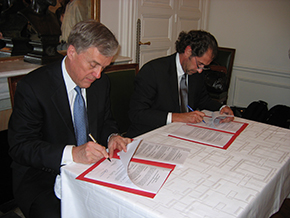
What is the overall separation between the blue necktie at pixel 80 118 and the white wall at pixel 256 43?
139 inches

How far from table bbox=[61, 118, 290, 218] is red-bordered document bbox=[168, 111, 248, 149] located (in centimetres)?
5

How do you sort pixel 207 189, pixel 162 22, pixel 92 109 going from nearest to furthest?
pixel 207 189, pixel 92 109, pixel 162 22

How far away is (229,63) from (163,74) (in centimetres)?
233

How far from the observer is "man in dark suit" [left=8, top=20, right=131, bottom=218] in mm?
1190

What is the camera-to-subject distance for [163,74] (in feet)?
6.43

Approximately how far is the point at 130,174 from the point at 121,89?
1076 mm

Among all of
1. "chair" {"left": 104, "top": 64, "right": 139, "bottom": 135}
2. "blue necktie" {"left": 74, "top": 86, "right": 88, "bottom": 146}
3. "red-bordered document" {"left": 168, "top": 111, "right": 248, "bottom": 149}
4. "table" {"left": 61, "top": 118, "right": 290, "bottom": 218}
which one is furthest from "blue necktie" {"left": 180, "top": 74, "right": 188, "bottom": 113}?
"blue necktie" {"left": 74, "top": 86, "right": 88, "bottom": 146}

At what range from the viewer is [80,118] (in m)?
1.40

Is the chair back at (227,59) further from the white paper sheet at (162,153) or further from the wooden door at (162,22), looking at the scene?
the white paper sheet at (162,153)

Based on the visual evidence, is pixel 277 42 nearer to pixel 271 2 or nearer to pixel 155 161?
pixel 271 2

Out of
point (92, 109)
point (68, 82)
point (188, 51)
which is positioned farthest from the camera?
point (188, 51)

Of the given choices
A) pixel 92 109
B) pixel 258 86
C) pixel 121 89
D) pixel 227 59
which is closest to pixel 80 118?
pixel 92 109

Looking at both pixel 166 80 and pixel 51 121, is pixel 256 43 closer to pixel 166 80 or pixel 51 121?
pixel 166 80

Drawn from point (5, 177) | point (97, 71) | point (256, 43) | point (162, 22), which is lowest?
point (5, 177)
